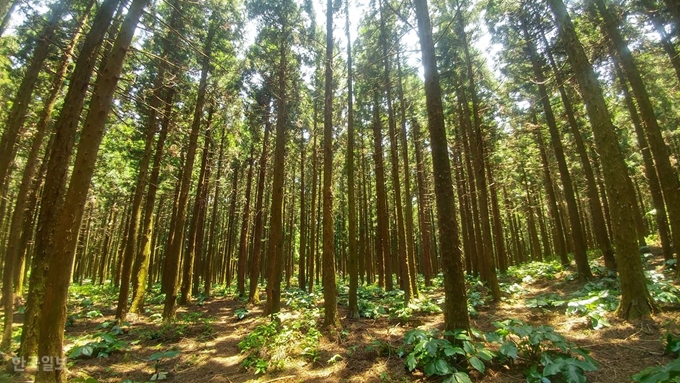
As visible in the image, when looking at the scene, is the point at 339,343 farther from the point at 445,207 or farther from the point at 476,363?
the point at 445,207

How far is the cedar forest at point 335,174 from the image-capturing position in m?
5.16

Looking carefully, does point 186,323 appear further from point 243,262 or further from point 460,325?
point 460,325

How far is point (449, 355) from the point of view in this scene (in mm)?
4480

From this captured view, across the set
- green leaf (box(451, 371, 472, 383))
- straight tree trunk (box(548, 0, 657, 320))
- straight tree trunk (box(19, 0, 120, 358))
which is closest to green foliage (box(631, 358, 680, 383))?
green leaf (box(451, 371, 472, 383))

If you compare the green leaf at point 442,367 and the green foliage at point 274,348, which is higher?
the green leaf at point 442,367

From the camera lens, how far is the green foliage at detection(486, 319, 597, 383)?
382cm

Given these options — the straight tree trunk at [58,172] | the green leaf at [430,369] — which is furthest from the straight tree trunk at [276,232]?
the green leaf at [430,369]

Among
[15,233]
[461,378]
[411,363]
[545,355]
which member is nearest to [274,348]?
[411,363]

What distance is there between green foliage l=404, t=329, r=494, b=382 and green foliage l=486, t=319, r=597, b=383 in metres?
0.42

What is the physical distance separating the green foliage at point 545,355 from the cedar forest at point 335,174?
5cm

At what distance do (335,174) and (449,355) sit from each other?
1808 cm

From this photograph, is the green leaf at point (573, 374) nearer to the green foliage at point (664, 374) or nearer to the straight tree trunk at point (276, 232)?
the green foliage at point (664, 374)

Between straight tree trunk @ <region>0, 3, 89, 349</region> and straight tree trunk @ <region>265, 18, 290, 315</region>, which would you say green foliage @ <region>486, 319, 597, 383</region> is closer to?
straight tree trunk @ <region>265, 18, 290, 315</region>

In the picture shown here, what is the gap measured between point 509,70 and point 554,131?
12.6ft
